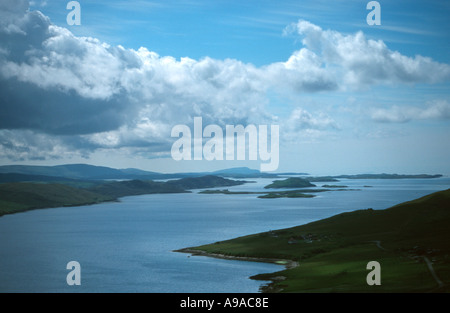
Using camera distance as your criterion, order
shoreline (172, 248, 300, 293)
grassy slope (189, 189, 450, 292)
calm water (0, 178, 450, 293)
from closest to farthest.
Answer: grassy slope (189, 189, 450, 292) → shoreline (172, 248, 300, 293) → calm water (0, 178, 450, 293)

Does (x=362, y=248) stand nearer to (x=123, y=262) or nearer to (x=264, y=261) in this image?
(x=264, y=261)

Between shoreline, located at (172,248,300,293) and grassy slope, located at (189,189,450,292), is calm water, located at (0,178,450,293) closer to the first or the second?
shoreline, located at (172,248,300,293)

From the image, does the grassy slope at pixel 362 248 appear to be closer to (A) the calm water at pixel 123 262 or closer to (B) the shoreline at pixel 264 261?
(B) the shoreline at pixel 264 261

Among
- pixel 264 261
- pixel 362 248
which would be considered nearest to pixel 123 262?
pixel 264 261

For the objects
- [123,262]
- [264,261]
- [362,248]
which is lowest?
[123,262]

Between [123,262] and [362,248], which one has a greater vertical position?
[362,248]

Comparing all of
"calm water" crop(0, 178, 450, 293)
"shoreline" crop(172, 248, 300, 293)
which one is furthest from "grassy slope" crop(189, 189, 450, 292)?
"calm water" crop(0, 178, 450, 293)

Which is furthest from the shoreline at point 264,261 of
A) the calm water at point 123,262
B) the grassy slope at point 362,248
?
the calm water at point 123,262

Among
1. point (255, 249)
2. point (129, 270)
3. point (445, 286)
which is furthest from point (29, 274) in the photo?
point (445, 286)
